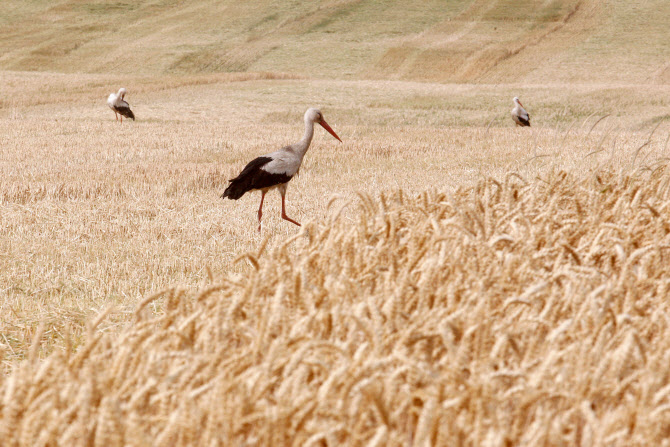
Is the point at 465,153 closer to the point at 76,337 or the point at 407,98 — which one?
the point at 76,337

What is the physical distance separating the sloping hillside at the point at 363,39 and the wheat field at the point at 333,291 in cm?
2585

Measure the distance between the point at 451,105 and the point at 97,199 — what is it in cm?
2067

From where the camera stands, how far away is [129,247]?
6.53 m

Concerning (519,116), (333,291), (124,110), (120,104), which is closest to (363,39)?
(519,116)

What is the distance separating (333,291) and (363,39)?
51.3 meters

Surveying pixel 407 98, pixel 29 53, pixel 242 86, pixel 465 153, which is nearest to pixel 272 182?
pixel 465 153

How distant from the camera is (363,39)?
52250 millimetres

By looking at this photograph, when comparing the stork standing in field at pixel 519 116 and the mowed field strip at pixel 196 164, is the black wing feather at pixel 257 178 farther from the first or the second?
the stork standing in field at pixel 519 116

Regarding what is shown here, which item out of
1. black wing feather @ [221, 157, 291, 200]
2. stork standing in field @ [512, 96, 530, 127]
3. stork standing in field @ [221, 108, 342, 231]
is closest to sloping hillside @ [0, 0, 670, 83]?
stork standing in field @ [512, 96, 530, 127]

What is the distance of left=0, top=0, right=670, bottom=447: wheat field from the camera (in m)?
1.78

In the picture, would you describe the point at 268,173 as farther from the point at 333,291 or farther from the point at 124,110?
the point at 124,110

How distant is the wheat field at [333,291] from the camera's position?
1.78 metres

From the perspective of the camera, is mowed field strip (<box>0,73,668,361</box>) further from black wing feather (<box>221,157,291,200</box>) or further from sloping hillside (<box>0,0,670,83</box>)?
sloping hillside (<box>0,0,670,83</box>)

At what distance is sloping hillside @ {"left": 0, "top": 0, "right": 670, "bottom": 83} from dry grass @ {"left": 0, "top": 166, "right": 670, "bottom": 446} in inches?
1544
